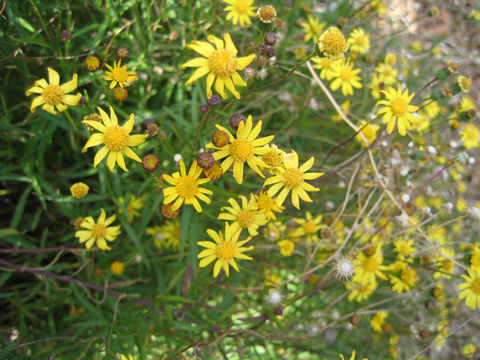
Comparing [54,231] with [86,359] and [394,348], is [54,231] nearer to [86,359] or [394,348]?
[86,359]

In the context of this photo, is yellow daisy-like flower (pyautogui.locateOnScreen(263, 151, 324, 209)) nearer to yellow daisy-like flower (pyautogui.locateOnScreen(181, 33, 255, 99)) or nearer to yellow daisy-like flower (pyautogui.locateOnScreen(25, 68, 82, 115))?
yellow daisy-like flower (pyautogui.locateOnScreen(181, 33, 255, 99))

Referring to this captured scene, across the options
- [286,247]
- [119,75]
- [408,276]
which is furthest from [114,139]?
[408,276]

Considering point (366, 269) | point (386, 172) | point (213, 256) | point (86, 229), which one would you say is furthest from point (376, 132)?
point (86, 229)

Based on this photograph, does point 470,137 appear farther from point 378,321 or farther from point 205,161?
point 205,161

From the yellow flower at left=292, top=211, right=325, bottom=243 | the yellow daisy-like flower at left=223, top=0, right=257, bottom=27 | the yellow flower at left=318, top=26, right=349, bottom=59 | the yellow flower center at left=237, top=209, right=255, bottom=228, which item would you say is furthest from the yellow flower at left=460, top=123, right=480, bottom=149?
the yellow flower center at left=237, top=209, right=255, bottom=228

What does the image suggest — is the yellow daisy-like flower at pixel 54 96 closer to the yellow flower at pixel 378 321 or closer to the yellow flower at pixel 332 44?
the yellow flower at pixel 332 44

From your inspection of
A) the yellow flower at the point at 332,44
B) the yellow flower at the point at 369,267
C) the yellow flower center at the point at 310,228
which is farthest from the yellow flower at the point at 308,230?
the yellow flower at the point at 332,44
